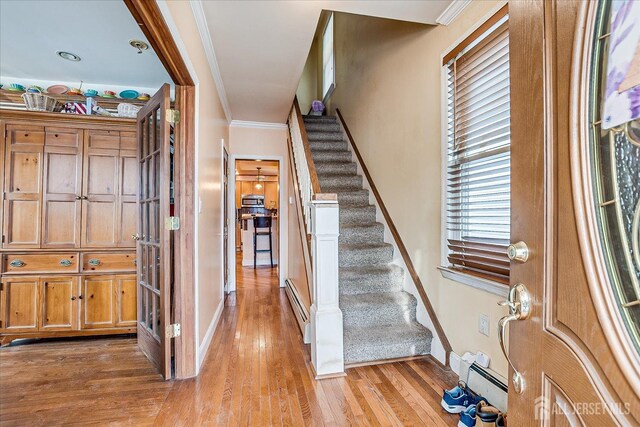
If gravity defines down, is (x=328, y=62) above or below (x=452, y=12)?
above

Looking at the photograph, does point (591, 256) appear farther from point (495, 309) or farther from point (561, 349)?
point (495, 309)

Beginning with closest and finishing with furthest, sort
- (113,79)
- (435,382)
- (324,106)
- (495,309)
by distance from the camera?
1. (495,309)
2. (435,382)
3. (113,79)
4. (324,106)

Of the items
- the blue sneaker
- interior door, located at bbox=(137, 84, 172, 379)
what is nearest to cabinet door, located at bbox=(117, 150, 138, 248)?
interior door, located at bbox=(137, 84, 172, 379)

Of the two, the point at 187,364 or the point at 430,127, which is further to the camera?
the point at 430,127

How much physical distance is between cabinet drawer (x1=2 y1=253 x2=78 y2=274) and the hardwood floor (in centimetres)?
67

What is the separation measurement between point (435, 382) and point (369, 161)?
236 centimetres

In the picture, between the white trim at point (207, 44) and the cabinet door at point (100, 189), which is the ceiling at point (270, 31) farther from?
the cabinet door at point (100, 189)

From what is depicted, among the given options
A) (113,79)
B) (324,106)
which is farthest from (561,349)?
(324,106)

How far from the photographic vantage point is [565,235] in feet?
1.75

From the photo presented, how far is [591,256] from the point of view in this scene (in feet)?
1.60

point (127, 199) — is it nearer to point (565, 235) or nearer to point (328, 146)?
point (328, 146)

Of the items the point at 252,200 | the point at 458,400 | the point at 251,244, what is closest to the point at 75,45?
the point at 458,400

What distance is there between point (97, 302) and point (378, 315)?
2.54 meters

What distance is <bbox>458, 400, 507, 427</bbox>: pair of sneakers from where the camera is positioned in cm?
132
